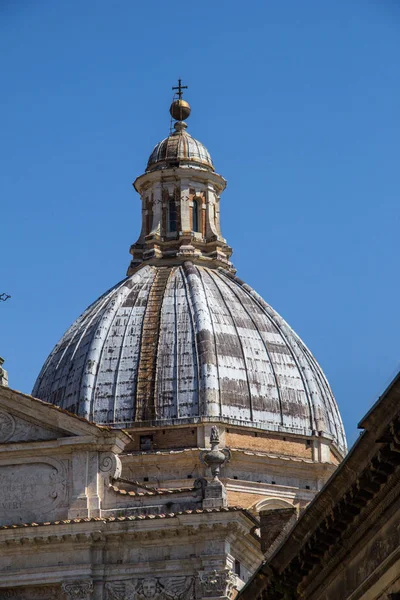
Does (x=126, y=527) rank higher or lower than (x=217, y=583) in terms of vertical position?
higher

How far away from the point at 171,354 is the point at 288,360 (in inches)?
173

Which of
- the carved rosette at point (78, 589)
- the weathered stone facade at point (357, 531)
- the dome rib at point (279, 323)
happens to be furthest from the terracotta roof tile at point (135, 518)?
the weathered stone facade at point (357, 531)

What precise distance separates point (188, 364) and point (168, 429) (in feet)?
9.58

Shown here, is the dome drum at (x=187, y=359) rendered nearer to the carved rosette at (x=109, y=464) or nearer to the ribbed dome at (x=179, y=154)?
the ribbed dome at (x=179, y=154)

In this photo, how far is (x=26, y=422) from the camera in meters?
52.6

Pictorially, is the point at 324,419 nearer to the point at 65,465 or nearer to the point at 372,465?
the point at 65,465

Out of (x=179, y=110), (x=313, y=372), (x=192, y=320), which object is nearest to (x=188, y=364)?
(x=192, y=320)

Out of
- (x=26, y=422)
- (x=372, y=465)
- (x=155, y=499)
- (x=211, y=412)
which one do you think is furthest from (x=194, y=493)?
(x=372, y=465)

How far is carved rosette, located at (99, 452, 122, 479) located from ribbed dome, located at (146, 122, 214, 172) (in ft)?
87.4

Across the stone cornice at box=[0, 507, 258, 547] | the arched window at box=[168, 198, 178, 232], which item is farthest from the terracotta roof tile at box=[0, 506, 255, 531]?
the arched window at box=[168, 198, 178, 232]

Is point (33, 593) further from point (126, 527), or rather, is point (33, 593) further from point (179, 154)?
point (179, 154)

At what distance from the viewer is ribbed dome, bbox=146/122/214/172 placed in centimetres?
7700

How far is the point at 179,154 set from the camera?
77.2 meters

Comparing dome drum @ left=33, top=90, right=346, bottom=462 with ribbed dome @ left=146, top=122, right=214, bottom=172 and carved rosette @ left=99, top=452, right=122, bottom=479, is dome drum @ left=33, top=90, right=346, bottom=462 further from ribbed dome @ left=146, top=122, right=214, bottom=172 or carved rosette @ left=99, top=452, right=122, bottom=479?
carved rosette @ left=99, top=452, right=122, bottom=479
